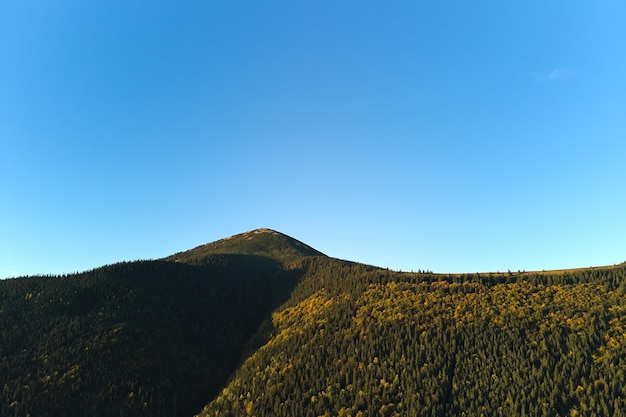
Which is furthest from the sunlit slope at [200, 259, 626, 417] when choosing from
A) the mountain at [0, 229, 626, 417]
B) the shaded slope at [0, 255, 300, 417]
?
the shaded slope at [0, 255, 300, 417]

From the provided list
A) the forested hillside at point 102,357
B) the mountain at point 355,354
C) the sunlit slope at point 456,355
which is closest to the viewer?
the sunlit slope at point 456,355

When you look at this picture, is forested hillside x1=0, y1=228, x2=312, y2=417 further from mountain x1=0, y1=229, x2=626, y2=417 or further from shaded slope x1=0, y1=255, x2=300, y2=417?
mountain x1=0, y1=229, x2=626, y2=417

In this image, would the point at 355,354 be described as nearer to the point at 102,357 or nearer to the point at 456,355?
the point at 456,355

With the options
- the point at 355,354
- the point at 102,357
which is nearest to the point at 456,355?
the point at 355,354

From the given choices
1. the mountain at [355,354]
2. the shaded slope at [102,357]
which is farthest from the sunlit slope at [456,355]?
the shaded slope at [102,357]

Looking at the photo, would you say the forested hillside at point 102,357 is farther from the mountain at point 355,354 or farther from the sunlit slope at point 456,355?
the sunlit slope at point 456,355

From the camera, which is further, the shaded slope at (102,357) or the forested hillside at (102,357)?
the shaded slope at (102,357)
